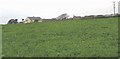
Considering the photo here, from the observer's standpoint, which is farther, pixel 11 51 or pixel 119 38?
pixel 119 38

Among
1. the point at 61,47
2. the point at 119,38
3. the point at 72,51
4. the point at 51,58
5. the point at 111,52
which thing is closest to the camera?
the point at 51,58

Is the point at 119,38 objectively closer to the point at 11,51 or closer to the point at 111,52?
the point at 111,52

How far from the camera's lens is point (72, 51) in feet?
51.1

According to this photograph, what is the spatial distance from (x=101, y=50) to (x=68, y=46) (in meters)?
2.78

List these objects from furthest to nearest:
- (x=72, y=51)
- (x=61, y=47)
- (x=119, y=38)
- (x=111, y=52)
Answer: (x=119, y=38) → (x=61, y=47) → (x=72, y=51) → (x=111, y=52)

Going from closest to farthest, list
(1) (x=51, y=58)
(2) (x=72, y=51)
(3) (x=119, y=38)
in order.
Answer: (1) (x=51, y=58), (2) (x=72, y=51), (3) (x=119, y=38)

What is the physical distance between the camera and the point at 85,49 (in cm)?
1597

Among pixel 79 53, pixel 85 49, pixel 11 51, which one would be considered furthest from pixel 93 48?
pixel 11 51

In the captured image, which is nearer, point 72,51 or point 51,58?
point 51,58

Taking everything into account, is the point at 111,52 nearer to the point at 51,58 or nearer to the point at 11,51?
the point at 51,58

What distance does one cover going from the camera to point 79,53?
14.9 m

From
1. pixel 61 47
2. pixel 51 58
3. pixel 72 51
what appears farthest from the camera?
pixel 61 47

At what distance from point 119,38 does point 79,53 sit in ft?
18.6

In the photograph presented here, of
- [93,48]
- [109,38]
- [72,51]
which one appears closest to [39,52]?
[72,51]
